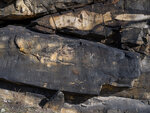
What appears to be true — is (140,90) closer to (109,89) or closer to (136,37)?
(109,89)

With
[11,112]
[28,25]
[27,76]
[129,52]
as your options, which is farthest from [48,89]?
[129,52]

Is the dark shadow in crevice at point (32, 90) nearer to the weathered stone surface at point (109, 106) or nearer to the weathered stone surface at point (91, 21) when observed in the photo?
the weathered stone surface at point (109, 106)

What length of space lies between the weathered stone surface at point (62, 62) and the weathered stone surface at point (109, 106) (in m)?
0.46

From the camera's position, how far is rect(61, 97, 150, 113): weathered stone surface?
227 inches

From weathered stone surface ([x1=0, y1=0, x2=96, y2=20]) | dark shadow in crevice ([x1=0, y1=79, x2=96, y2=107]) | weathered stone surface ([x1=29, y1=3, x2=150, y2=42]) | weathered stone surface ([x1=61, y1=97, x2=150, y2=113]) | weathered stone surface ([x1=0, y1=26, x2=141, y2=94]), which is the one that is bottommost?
weathered stone surface ([x1=61, y1=97, x2=150, y2=113])

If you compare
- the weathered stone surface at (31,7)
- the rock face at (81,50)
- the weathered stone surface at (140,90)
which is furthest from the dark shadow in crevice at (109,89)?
the weathered stone surface at (31,7)

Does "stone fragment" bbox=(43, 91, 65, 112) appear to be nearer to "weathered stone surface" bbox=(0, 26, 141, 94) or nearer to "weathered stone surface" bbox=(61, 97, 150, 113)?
"weathered stone surface" bbox=(0, 26, 141, 94)

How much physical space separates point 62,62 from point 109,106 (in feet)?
4.73

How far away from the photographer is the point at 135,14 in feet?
20.0

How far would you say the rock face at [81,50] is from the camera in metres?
5.46

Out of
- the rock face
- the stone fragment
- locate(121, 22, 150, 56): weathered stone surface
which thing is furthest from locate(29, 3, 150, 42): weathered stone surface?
the stone fragment

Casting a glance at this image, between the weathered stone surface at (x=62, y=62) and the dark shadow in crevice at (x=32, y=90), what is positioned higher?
the weathered stone surface at (x=62, y=62)

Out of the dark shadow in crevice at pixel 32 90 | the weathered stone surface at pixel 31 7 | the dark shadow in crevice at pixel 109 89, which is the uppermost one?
the weathered stone surface at pixel 31 7

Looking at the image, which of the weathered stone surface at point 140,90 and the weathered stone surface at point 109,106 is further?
the weathered stone surface at point 140,90
